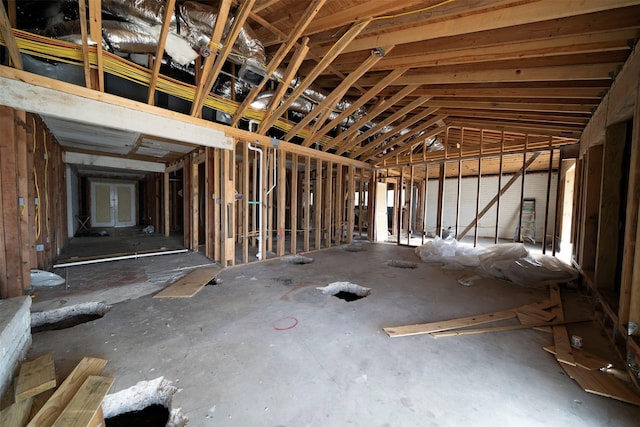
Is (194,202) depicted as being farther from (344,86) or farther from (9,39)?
(344,86)

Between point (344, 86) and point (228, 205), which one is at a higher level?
point (344, 86)

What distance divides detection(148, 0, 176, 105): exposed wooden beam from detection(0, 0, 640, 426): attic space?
0.13 ft

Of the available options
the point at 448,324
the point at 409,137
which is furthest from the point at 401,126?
the point at 448,324

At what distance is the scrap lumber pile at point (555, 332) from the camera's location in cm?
170

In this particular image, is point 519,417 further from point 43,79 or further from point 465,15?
point 43,79

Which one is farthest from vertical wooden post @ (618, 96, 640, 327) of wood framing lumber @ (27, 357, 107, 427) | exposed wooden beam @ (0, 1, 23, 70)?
exposed wooden beam @ (0, 1, 23, 70)

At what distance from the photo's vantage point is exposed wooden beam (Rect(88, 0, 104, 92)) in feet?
7.46

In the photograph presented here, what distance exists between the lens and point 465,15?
8.58 ft

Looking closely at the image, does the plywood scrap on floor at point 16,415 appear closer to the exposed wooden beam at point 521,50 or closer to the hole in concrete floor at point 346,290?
the hole in concrete floor at point 346,290

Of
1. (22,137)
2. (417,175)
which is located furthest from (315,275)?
(417,175)

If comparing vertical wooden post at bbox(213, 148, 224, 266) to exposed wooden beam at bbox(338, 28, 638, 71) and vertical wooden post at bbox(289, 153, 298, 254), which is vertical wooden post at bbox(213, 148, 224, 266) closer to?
vertical wooden post at bbox(289, 153, 298, 254)

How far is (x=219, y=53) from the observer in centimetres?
298

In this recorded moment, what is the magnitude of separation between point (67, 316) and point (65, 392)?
1727 mm

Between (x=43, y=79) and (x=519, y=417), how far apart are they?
5.20 m
